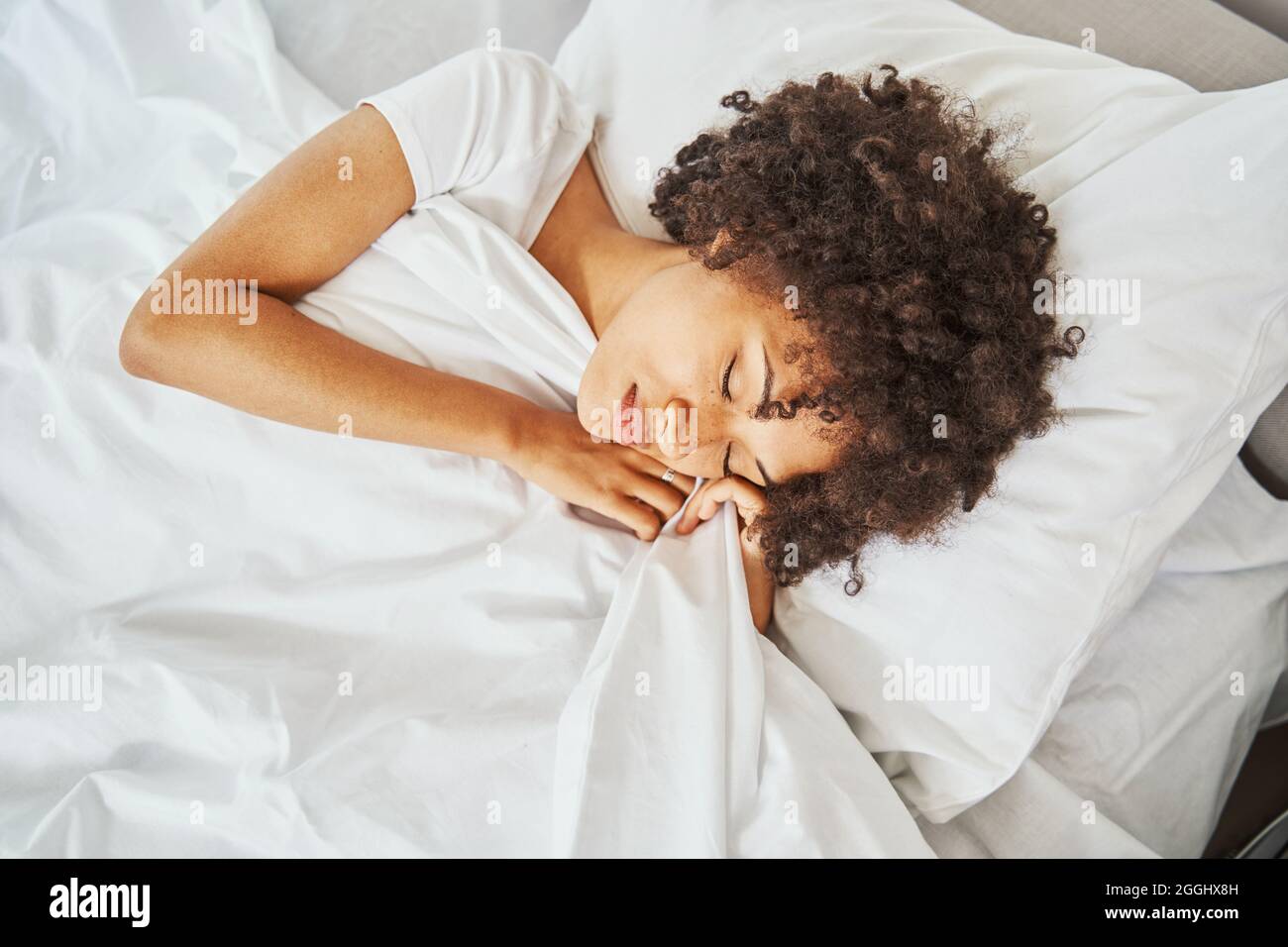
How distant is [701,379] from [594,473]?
0.26 m

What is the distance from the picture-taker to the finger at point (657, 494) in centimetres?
130

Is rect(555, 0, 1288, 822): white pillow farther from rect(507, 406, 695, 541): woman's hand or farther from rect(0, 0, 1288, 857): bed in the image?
rect(507, 406, 695, 541): woman's hand

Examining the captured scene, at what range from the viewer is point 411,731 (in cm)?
109

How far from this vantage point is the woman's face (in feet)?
3.55

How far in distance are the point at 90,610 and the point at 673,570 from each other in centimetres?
74

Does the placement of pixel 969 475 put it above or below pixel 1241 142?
below

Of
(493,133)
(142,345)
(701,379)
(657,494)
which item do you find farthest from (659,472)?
(142,345)

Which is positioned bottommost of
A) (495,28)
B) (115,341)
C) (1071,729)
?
(1071,729)

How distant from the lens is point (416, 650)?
1179mm

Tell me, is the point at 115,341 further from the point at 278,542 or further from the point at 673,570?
the point at 673,570

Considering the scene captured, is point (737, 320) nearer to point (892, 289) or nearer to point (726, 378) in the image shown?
point (726, 378)

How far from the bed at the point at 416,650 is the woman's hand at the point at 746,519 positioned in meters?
0.04
